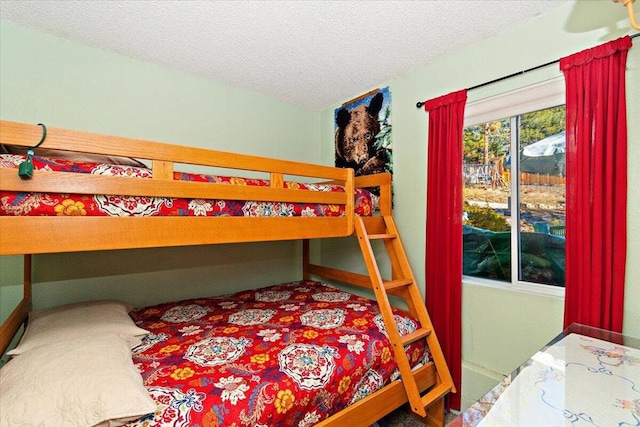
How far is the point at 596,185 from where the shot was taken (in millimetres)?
1464

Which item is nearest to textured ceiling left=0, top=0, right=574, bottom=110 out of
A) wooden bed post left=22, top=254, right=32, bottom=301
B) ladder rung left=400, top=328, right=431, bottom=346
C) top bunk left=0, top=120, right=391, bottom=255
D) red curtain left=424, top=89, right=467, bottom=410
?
red curtain left=424, top=89, right=467, bottom=410

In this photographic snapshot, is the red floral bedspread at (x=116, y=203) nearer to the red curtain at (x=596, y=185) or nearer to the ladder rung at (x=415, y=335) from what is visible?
the ladder rung at (x=415, y=335)

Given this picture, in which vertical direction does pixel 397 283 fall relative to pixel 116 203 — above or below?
below

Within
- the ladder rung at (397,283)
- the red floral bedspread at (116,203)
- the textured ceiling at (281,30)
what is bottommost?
the ladder rung at (397,283)

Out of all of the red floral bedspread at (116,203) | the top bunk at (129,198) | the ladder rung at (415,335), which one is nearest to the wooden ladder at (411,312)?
the ladder rung at (415,335)

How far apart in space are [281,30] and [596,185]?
193 cm

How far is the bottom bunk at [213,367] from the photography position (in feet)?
3.12

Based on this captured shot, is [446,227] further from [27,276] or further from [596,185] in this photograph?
[27,276]

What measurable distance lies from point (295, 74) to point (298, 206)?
133 cm

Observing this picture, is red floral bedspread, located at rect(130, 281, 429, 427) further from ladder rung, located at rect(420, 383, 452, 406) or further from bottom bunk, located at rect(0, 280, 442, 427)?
ladder rung, located at rect(420, 383, 452, 406)

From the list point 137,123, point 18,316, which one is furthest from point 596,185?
point 18,316

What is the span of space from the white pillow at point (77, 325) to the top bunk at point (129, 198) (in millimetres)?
534

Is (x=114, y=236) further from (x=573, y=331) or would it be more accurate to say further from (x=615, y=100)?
(x=615, y=100)

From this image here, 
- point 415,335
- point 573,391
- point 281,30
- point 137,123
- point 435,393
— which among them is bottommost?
point 435,393
